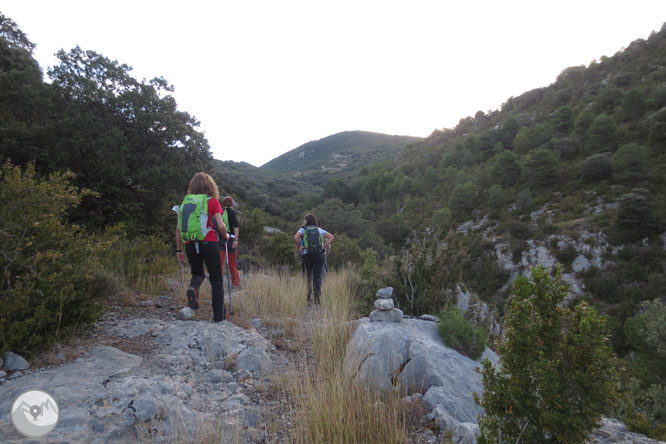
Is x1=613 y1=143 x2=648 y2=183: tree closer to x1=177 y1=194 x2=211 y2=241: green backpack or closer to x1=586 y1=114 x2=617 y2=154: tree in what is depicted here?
x1=586 y1=114 x2=617 y2=154: tree

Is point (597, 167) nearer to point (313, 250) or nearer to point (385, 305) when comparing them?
point (313, 250)

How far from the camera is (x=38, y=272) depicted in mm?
2963

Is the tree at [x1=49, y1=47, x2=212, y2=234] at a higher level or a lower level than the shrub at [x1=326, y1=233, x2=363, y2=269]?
higher

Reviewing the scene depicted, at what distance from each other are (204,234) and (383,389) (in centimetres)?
258

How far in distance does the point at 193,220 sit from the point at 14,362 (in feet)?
6.17

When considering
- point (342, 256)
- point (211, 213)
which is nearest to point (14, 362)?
point (211, 213)

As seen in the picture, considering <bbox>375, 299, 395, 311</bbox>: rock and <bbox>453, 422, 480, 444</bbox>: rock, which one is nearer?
<bbox>453, 422, 480, 444</bbox>: rock

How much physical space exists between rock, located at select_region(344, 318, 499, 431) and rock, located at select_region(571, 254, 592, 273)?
22394 millimetres

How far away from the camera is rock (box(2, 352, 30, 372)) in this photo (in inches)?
95.7

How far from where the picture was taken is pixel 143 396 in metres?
2.14

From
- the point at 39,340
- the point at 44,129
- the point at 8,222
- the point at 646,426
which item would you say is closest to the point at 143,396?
the point at 39,340

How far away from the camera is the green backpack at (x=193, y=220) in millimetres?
3639

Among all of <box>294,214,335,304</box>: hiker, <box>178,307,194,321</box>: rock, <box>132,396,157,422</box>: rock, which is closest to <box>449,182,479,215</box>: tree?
<box>294,214,335,304</box>: hiker

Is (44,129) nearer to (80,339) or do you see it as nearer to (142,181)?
(142,181)
